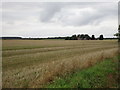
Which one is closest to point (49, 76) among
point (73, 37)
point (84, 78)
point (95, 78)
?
point (84, 78)

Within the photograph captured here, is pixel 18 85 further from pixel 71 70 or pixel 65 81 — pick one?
pixel 71 70

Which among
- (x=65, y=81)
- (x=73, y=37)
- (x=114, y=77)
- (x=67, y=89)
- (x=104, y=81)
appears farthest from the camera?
(x=73, y=37)

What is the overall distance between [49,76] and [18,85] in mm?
1956

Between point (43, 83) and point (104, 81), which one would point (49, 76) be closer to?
point (43, 83)

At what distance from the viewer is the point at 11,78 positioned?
1062 centimetres

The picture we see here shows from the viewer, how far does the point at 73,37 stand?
11656 cm

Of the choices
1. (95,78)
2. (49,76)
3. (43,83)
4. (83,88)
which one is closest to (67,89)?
(83,88)

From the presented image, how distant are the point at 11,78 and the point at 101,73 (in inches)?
211

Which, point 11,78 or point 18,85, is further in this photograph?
point 11,78

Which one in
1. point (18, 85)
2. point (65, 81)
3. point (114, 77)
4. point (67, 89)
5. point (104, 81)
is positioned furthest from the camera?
point (114, 77)

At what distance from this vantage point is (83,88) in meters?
9.05

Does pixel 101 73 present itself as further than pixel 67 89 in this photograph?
Yes

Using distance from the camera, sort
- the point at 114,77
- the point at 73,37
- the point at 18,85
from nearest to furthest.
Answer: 1. the point at 18,85
2. the point at 114,77
3. the point at 73,37

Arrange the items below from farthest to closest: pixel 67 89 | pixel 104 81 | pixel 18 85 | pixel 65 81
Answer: pixel 104 81 < pixel 65 81 < pixel 18 85 < pixel 67 89
